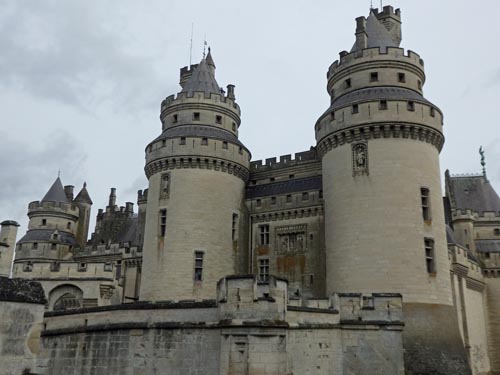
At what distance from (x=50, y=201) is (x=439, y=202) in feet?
109

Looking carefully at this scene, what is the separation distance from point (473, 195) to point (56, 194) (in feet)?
117

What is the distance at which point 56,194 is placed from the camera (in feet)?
152

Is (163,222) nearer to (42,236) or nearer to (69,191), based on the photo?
(42,236)

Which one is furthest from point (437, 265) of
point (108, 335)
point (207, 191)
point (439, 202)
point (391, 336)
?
point (108, 335)

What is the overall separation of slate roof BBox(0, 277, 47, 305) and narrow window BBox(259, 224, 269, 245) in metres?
23.2

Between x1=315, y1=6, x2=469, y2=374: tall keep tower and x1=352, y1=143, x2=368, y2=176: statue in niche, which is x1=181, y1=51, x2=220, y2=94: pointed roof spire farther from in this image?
x1=352, y1=143, x2=368, y2=176: statue in niche

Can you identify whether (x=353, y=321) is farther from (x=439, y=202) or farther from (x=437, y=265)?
(x=439, y=202)

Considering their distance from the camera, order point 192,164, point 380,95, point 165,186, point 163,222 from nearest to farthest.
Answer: point 380,95 → point 163,222 → point 192,164 → point 165,186

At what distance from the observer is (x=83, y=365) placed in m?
16.5

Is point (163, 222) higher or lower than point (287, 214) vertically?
lower

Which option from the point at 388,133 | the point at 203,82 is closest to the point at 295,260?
the point at 388,133

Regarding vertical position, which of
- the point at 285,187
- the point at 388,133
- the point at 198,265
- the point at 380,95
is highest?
the point at 380,95

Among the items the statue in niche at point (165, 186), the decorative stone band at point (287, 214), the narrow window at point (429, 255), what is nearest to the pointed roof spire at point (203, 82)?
the statue in niche at point (165, 186)

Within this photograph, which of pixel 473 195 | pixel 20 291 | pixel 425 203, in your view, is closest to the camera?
pixel 20 291
